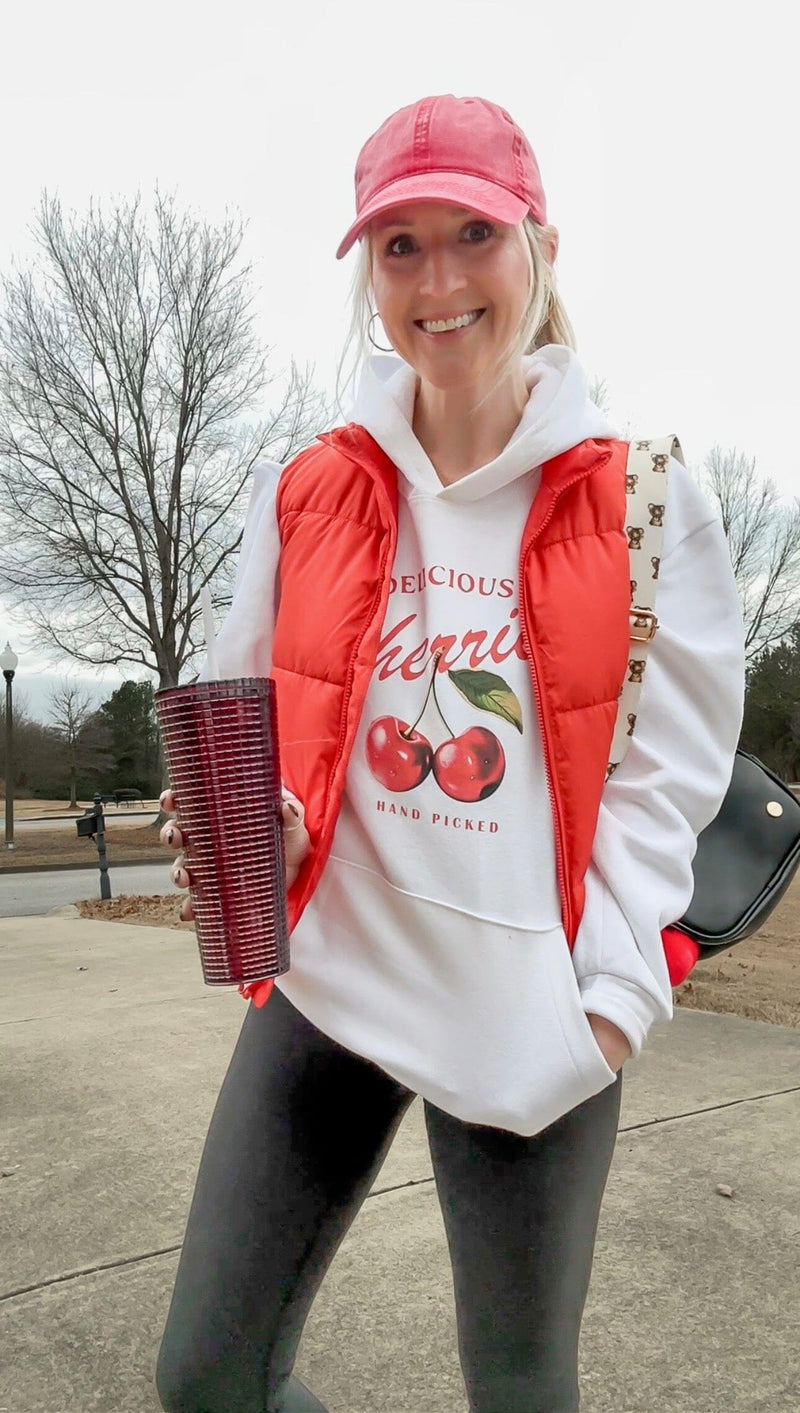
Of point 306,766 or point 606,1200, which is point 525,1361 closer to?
point 306,766

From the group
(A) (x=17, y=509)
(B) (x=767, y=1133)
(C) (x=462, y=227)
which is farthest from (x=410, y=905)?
(A) (x=17, y=509)

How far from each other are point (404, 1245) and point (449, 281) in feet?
7.41

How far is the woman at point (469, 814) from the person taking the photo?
4.14 ft

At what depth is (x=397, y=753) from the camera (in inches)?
54.0

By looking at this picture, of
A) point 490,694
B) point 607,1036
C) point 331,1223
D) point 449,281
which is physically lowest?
point 331,1223

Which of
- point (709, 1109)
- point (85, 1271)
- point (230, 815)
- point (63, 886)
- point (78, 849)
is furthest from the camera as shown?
point (78, 849)

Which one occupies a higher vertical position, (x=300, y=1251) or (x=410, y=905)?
(x=410, y=905)

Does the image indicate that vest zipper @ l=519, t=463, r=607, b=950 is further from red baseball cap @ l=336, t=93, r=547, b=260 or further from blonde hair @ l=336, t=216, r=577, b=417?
red baseball cap @ l=336, t=93, r=547, b=260

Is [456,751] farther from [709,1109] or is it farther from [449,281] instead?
[709,1109]

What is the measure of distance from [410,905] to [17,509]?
734 inches

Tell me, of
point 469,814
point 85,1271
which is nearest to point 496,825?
point 469,814

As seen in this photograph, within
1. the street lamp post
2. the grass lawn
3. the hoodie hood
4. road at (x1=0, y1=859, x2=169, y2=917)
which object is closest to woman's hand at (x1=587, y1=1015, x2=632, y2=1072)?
the hoodie hood

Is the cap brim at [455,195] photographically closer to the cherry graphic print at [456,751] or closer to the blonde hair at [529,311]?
the blonde hair at [529,311]

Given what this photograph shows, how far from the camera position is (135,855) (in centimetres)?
1814
